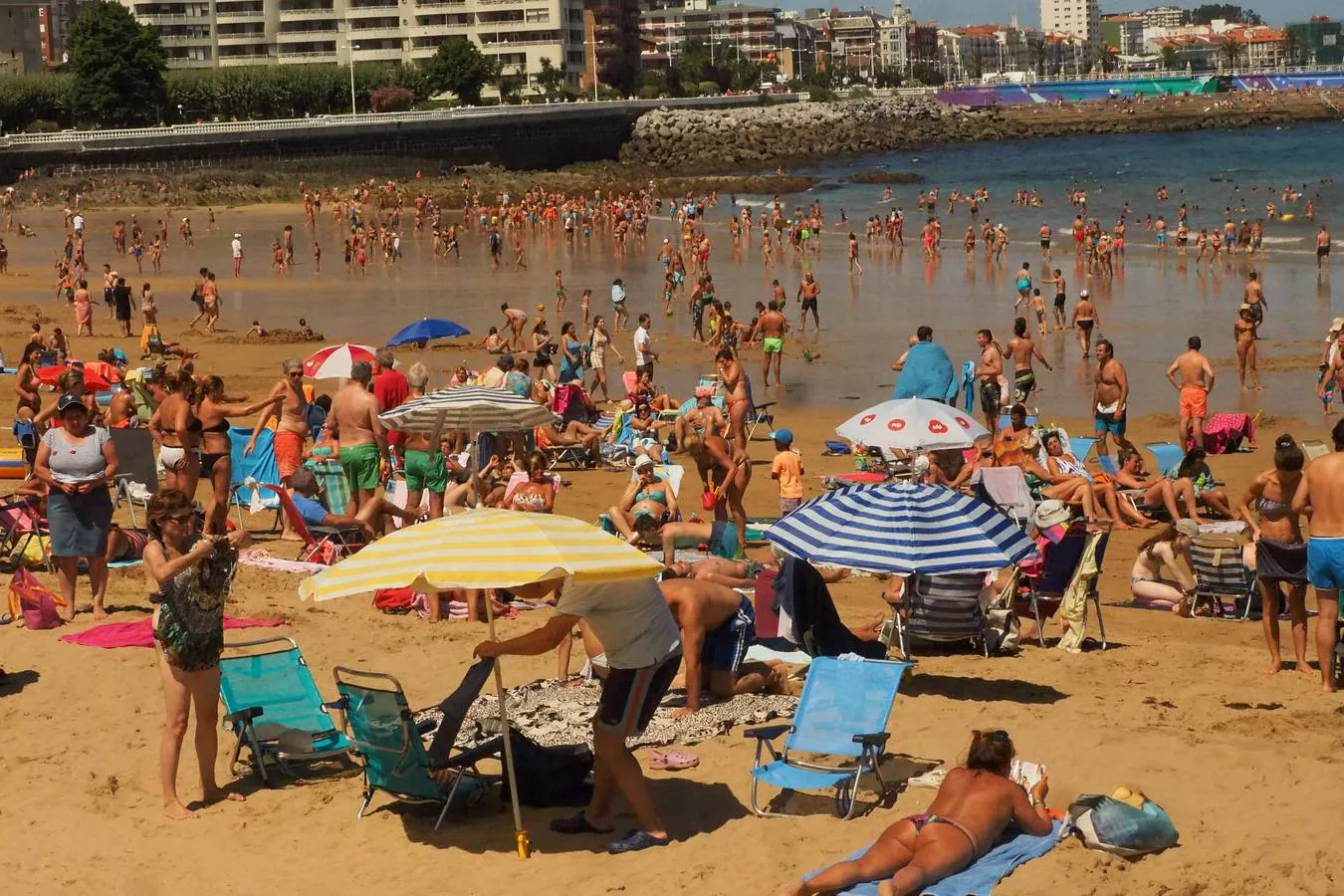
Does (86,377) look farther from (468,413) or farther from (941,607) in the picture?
(941,607)

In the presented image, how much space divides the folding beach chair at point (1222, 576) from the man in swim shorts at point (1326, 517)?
6.32ft

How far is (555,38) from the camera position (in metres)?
108

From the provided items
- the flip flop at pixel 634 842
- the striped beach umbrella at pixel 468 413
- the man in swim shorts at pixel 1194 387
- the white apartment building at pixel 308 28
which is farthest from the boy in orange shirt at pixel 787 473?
the white apartment building at pixel 308 28

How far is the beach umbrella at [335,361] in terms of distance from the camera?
13.7m

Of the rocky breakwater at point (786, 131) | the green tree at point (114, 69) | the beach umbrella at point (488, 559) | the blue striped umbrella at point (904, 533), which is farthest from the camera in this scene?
the rocky breakwater at point (786, 131)

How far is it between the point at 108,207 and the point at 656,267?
29.5 meters

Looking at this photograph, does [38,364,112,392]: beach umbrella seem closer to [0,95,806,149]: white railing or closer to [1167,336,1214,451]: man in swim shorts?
[1167,336,1214,451]: man in swim shorts

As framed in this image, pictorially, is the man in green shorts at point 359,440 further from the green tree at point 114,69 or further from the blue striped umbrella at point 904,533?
the green tree at point 114,69

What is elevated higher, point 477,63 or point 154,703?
point 477,63

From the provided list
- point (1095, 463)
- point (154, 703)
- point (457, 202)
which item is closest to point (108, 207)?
point (457, 202)

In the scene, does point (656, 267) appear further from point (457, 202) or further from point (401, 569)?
point (401, 569)

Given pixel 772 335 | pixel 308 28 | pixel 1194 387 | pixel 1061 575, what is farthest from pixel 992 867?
pixel 308 28

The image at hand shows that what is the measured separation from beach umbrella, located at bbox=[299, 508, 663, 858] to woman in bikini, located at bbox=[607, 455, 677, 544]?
3.59 m

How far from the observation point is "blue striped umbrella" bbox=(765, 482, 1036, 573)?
25.5 ft
